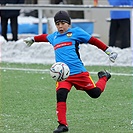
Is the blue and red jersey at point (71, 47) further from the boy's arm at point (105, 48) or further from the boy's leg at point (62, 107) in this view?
the boy's leg at point (62, 107)

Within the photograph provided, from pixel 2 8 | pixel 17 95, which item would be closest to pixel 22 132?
pixel 17 95

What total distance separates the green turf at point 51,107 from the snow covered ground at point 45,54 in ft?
7.16

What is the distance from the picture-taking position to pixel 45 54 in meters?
15.4

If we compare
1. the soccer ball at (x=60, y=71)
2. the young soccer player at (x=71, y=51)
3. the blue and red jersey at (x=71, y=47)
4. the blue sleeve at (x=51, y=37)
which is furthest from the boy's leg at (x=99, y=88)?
the blue sleeve at (x=51, y=37)

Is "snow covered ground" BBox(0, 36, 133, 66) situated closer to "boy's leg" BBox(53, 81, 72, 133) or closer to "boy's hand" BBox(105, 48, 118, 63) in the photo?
"boy's hand" BBox(105, 48, 118, 63)

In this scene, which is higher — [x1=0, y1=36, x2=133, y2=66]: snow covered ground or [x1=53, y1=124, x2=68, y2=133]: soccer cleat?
[x1=53, y1=124, x2=68, y2=133]: soccer cleat

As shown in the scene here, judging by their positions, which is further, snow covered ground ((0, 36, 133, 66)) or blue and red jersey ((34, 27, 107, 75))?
snow covered ground ((0, 36, 133, 66))

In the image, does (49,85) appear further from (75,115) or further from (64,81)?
(64,81)

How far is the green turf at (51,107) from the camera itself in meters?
8.05

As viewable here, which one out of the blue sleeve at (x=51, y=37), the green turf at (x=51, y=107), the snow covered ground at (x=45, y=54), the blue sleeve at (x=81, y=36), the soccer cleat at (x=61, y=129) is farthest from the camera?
the snow covered ground at (x=45, y=54)

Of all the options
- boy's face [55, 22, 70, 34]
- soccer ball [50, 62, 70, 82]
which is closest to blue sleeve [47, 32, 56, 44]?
boy's face [55, 22, 70, 34]

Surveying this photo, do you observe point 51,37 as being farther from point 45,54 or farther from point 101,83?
point 45,54

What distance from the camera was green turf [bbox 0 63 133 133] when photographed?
26.4 ft

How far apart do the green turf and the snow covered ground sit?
2.18 metres
